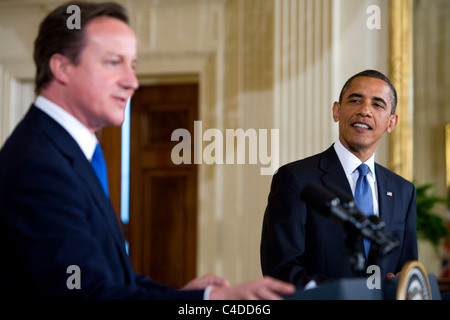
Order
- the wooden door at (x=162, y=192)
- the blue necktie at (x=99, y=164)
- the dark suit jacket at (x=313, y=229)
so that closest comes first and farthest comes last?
1. the blue necktie at (x=99, y=164)
2. the dark suit jacket at (x=313, y=229)
3. the wooden door at (x=162, y=192)

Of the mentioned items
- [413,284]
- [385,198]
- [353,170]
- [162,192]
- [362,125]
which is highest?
[362,125]

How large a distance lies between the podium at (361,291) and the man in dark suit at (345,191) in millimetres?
566

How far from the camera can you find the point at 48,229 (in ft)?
4.67

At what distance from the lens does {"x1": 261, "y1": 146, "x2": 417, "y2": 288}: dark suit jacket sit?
2215mm

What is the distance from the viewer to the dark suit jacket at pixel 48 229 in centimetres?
142

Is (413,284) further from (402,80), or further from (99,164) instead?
(402,80)

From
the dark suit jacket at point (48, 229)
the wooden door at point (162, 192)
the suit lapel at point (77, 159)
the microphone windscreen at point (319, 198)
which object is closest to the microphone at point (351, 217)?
the microphone windscreen at point (319, 198)

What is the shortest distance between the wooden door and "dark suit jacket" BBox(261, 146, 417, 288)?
338cm

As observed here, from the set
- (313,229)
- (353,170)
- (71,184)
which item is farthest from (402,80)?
(71,184)

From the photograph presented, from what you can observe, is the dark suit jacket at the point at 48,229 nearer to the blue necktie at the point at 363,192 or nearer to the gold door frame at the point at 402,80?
the blue necktie at the point at 363,192

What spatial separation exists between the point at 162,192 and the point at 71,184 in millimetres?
4357
